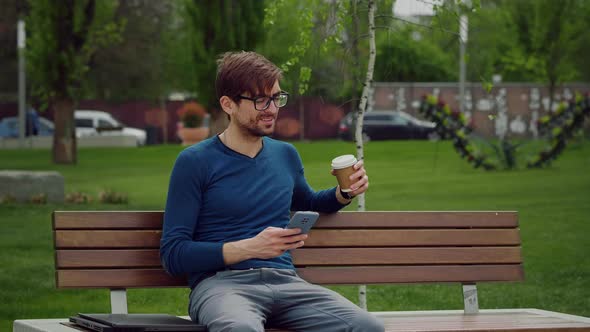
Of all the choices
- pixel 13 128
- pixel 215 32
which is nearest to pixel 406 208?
pixel 215 32

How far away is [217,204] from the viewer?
4.88 meters

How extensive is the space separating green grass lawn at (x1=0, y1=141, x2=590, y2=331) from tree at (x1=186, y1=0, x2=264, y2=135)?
7.40 feet

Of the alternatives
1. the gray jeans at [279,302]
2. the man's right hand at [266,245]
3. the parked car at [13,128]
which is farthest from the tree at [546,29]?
the man's right hand at [266,245]

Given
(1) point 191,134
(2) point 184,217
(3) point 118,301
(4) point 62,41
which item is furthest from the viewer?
(1) point 191,134

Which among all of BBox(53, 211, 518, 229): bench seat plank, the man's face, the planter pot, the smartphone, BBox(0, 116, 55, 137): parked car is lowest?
BBox(0, 116, 55, 137): parked car

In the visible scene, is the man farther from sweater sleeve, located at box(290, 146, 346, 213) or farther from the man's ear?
sweater sleeve, located at box(290, 146, 346, 213)

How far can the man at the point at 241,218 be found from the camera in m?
4.73

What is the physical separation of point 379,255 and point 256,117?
1285mm

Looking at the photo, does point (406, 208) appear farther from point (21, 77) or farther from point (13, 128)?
point (13, 128)

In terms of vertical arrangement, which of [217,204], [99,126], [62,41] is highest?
[217,204]

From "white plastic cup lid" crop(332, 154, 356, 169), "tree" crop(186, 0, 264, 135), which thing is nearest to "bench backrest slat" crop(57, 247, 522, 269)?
"white plastic cup lid" crop(332, 154, 356, 169)

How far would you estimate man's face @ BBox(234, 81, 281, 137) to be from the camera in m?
4.87

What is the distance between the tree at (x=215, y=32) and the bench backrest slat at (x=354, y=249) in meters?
22.3

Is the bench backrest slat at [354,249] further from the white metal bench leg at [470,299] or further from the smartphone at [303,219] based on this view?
the smartphone at [303,219]
